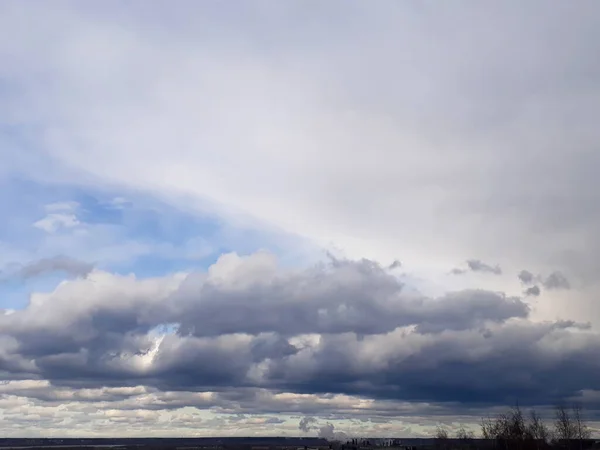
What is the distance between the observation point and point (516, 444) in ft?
647
